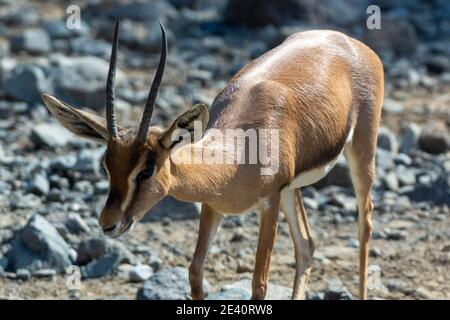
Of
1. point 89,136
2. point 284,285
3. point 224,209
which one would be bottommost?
point 284,285

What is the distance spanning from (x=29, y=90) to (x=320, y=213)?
16.6 feet

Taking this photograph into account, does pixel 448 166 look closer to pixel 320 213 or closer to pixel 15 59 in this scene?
pixel 320 213

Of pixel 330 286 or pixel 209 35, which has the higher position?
pixel 209 35

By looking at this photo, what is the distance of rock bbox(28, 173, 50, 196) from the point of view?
10.6m

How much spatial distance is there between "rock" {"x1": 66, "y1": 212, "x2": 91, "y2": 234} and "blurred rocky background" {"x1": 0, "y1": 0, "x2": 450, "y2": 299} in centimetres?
2

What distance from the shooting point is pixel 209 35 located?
17.8 metres

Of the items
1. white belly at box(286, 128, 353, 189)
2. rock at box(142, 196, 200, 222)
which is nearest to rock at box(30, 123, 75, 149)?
rock at box(142, 196, 200, 222)

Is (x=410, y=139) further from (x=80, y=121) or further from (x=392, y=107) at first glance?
(x=80, y=121)

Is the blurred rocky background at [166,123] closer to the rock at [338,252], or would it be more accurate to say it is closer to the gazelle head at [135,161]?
the rock at [338,252]

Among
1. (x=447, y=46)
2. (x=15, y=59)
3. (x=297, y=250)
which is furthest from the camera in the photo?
(x=447, y=46)

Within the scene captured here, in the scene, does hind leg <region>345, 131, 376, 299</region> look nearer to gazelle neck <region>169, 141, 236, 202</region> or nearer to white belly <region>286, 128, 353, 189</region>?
white belly <region>286, 128, 353, 189</region>

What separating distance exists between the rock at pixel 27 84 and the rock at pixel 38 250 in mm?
4954

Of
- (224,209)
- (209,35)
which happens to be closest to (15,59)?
(209,35)

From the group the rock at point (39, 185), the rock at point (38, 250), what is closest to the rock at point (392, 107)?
the rock at point (39, 185)
